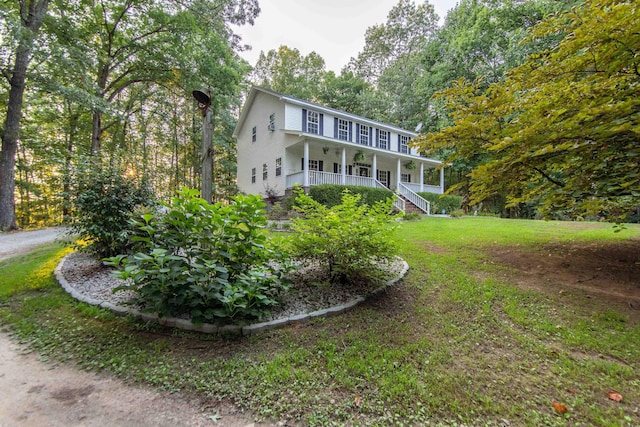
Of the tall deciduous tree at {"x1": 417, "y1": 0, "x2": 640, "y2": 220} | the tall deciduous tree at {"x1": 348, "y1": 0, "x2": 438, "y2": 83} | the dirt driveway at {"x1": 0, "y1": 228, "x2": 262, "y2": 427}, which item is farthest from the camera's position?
the tall deciduous tree at {"x1": 348, "y1": 0, "x2": 438, "y2": 83}

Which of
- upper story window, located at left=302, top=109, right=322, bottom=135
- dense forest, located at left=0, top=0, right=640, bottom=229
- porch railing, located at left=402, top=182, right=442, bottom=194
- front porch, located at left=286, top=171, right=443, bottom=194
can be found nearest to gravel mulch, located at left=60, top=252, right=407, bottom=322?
dense forest, located at left=0, top=0, right=640, bottom=229

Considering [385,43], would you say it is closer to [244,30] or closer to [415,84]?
[415,84]

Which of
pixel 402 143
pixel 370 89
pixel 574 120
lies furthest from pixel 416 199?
pixel 370 89

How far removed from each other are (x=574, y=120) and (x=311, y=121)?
1371cm

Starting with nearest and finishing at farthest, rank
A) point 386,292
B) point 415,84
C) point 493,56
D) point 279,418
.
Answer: point 279,418, point 386,292, point 493,56, point 415,84

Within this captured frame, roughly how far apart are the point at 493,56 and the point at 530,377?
2416cm

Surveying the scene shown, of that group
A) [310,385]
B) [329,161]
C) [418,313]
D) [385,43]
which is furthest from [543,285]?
[385,43]

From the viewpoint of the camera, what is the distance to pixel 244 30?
14641 mm

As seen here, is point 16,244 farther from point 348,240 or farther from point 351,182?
point 351,182

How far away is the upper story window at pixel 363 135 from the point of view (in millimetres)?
17667

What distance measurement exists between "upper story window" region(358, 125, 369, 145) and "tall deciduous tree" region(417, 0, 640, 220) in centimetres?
1299

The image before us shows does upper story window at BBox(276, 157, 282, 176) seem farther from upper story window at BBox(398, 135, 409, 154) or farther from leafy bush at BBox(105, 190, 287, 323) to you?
leafy bush at BBox(105, 190, 287, 323)

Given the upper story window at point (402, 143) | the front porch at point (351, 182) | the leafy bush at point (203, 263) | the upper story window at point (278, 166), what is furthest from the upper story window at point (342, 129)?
the leafy bush at point (203, 263)

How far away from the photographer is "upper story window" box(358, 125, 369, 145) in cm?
1767
